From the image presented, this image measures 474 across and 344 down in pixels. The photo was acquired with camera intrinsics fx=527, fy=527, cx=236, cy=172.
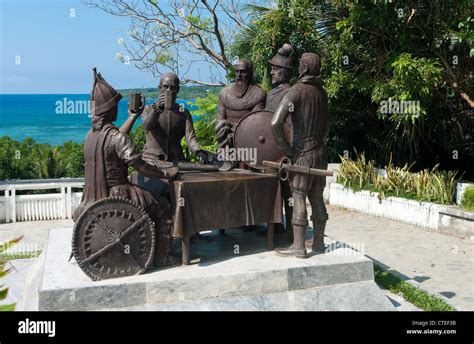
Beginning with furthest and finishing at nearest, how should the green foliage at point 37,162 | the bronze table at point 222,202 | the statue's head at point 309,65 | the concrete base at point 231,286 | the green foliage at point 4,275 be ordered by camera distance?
the green foliage at point 37,162, the statue's head at point 309,65, the bronze table at point 222,202, the concrete base at point 231,286, the green foliage at point 4,275

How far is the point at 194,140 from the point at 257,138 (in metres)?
0.86

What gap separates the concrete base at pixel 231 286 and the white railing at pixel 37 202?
5071mm

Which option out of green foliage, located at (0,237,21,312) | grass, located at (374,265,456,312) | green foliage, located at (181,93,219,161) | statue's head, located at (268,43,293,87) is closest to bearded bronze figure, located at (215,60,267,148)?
statue's head, located at (268,43,293,87)

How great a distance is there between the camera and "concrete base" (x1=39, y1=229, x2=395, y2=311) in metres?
4.76

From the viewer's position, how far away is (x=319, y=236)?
5828mm

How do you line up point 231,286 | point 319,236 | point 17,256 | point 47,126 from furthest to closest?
point 47,126, point 17,256, point 319,236, point 231,286

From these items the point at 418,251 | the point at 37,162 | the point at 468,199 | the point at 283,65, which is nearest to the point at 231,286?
the point at 283,65

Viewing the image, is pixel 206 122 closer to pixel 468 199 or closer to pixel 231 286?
pixel 468 199

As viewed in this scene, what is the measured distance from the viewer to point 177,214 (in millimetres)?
5238

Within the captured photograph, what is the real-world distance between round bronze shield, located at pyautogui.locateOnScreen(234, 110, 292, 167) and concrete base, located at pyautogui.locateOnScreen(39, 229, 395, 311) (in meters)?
1.08

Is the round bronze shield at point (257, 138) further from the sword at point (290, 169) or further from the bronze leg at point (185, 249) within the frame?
the bronze leg at point (185, 249)

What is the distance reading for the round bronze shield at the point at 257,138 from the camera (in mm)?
5945

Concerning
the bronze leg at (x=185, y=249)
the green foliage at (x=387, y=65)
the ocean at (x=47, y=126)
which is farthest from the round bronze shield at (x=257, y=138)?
the ocean at (x=47, y=126)

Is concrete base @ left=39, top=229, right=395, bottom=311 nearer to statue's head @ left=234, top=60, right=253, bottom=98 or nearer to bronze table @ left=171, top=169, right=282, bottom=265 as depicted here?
bronze table @ left=171, top=169, right=282, bottom=265
